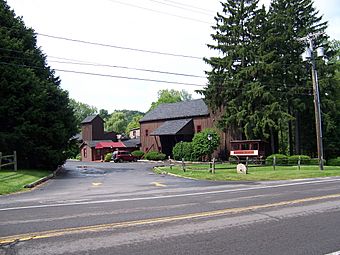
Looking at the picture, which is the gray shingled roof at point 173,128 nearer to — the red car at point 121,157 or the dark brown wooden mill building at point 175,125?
the dark brown wooden mill building at point 175,125

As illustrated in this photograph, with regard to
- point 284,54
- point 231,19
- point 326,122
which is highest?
point 231,19

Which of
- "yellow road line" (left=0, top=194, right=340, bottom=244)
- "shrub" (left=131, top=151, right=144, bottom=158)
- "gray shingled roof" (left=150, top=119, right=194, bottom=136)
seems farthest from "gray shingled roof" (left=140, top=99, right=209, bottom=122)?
"yellow road line" (left=0, top=194, right=340, bottom=244)

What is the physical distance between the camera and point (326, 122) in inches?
1577

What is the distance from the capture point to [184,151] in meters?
47.9

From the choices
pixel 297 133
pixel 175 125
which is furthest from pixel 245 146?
pixel 175 125

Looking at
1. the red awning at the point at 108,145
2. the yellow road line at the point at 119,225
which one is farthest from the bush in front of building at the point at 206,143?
the yellow road line at the point at 119,225

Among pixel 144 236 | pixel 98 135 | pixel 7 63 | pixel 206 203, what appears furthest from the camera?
pixel 98 135

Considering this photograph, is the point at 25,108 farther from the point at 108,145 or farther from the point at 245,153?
the point at 108,145

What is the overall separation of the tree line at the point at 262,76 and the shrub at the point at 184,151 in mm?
6210

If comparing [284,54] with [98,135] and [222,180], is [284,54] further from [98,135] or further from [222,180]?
[98,135]

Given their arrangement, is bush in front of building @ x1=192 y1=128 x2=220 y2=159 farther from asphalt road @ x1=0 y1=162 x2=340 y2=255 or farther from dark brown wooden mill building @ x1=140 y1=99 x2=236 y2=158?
asphalt road @ x1=0 y1=162 x2=340 y2=255

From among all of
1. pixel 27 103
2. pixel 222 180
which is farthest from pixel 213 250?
pixel 27 103

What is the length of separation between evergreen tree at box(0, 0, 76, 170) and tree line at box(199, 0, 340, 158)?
64.4 feet

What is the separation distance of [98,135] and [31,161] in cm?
4423
